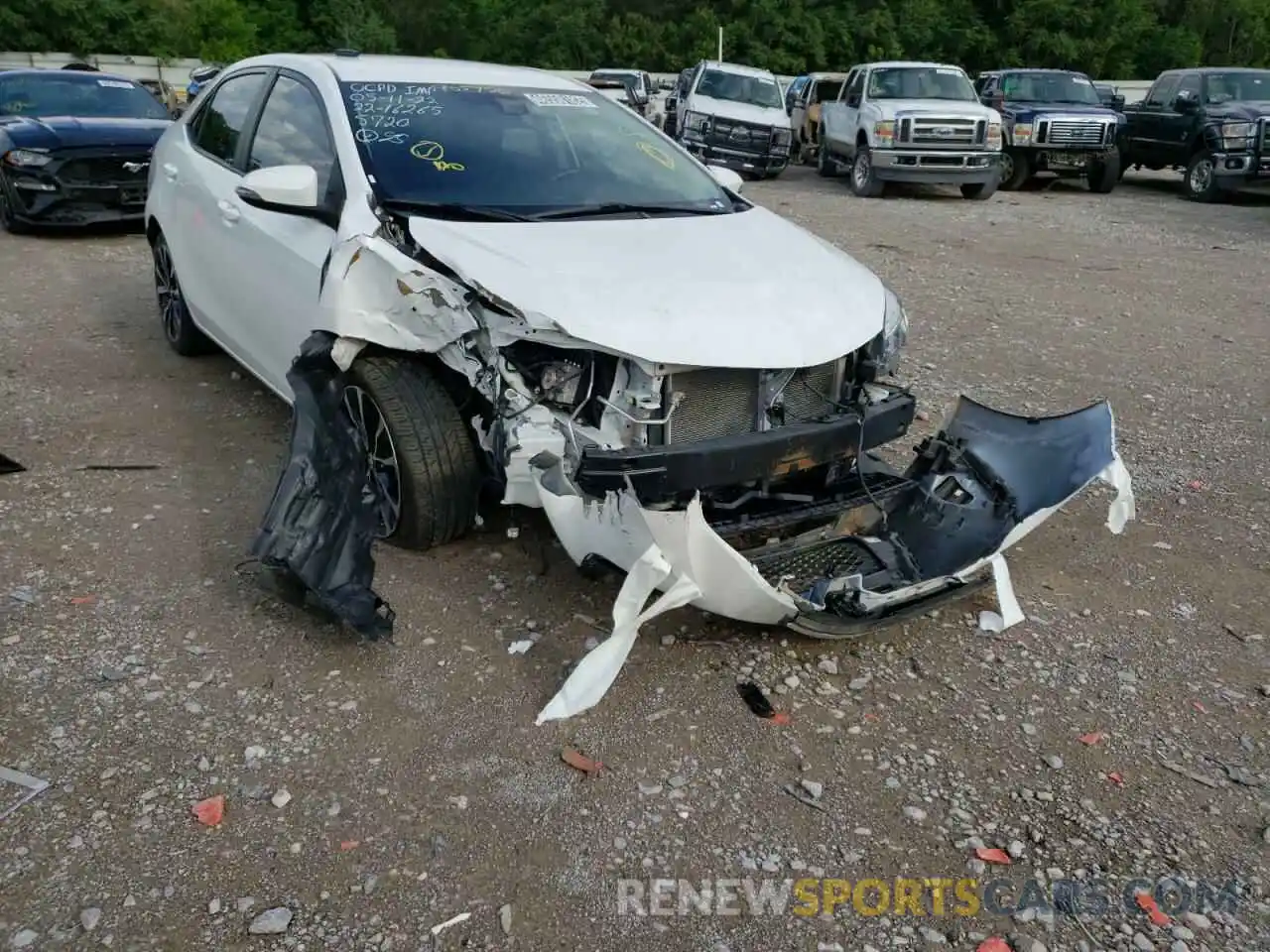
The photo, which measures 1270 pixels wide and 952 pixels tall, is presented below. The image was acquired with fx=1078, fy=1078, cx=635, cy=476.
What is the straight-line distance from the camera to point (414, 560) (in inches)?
159

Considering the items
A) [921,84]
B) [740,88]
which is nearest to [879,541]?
[921,84]

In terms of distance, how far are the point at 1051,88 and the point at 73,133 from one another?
13754 mm

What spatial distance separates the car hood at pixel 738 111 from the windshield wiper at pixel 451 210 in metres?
14.4

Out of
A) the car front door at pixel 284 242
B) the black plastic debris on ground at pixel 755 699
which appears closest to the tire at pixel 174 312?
the car front door at pixel 284 242

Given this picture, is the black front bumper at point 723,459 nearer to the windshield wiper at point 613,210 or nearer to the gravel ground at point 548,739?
the gravel ground at point 548,739

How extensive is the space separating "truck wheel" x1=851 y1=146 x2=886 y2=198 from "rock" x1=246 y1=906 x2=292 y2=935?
1451 cm

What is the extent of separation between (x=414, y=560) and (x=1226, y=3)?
4424 centimetres

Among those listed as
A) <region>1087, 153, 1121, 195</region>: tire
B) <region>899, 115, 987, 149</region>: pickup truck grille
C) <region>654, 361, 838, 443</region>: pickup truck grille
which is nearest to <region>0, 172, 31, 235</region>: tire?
<region>654, 361, 838, 443</region>: pickup truck grille

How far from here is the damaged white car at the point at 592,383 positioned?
10.9 feet

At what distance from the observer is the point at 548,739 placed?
3.12m

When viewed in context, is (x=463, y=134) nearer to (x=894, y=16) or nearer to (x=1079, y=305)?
(x=1079, y=305)

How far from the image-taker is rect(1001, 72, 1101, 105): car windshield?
16594mm

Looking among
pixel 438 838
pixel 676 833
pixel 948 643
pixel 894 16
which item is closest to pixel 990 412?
pixel 948 643

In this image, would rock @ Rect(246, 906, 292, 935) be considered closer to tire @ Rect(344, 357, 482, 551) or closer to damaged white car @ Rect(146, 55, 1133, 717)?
damaged white car @ Rect(146, 55, 1133, 717)
